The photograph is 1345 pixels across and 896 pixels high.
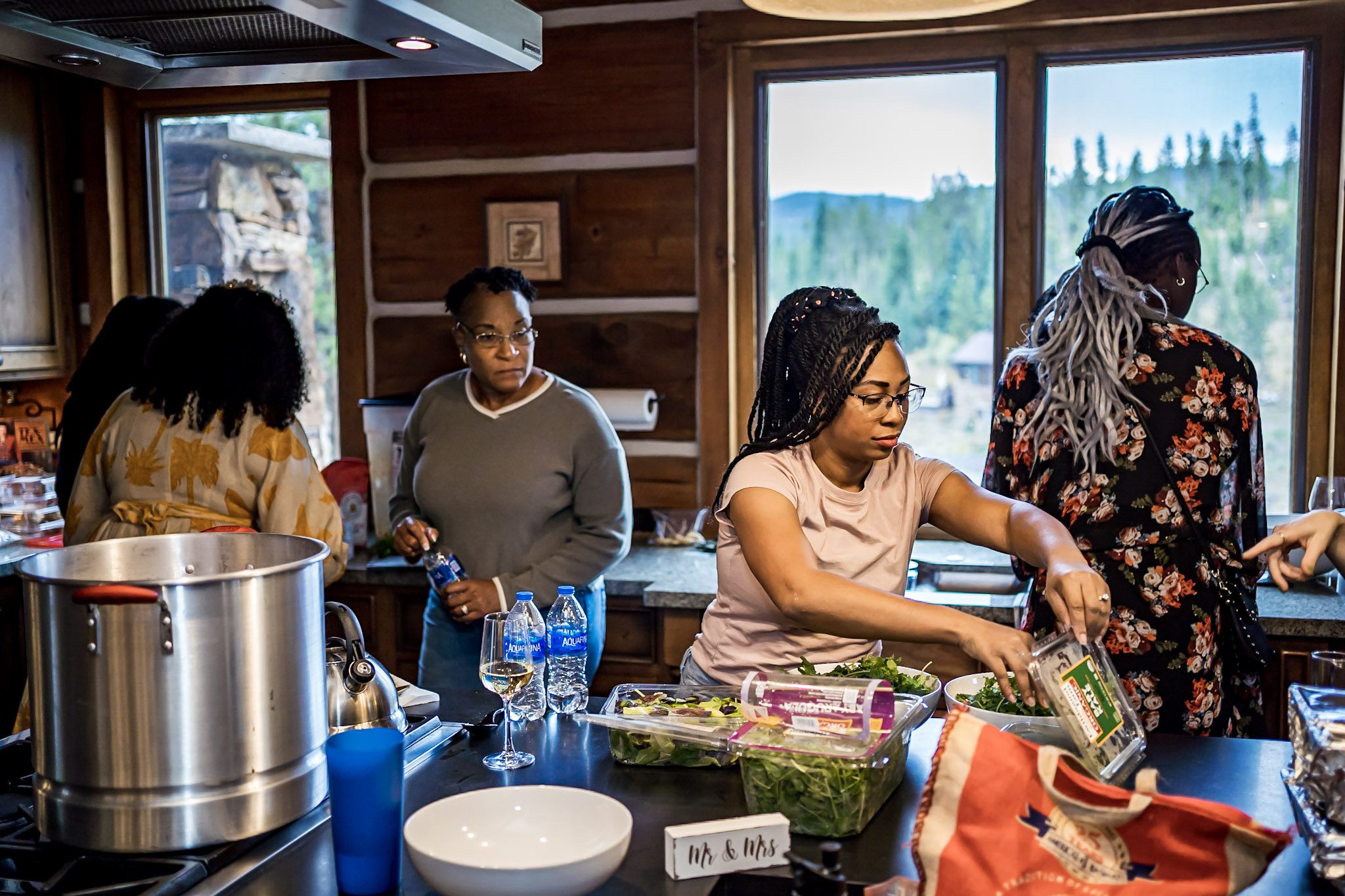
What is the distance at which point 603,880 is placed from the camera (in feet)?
4.06

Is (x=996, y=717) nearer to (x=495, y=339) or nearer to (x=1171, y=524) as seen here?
(x=1171, y=524)

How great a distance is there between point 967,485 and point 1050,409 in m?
0.37

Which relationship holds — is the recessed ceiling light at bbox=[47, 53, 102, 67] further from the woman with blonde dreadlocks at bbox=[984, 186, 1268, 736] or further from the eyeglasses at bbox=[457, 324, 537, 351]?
the woman with blonde dreadlocks at bbox=[984, 186, 1268, 736]

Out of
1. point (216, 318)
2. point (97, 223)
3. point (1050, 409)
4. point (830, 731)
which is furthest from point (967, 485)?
point (97, 223)

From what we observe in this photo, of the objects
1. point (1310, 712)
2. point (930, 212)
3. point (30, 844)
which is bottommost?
point (30, 844)

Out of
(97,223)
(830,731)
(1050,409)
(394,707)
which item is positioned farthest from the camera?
(97,223)

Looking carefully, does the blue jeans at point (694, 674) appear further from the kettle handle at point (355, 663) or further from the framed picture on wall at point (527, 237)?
the framed picture on wall at point (527, 237)

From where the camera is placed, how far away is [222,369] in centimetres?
236

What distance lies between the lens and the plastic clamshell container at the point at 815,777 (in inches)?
54.7

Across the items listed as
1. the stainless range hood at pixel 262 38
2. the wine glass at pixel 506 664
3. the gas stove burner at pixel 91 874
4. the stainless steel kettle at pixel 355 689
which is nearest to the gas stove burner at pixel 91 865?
the gas stove burner at pixel 91 874

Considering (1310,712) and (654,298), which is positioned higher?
(654,298)

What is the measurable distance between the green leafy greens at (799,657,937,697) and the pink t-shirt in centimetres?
23

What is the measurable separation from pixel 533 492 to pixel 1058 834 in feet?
5.81

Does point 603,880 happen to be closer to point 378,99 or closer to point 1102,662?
point 1102,662
